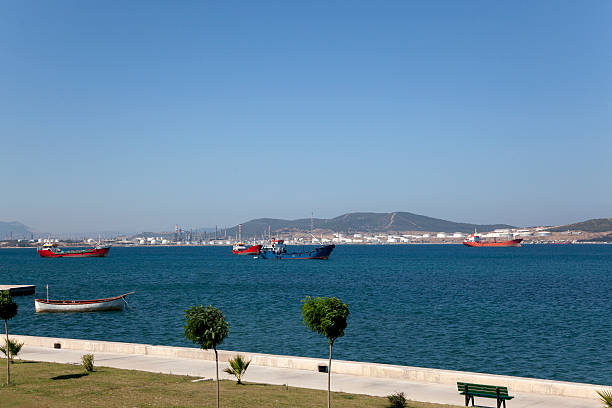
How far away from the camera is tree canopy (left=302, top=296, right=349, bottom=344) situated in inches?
646

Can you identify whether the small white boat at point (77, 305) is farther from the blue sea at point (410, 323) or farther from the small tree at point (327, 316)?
the small tree at point (327, 316)

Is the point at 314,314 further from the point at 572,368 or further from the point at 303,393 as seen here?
the point at 572,368

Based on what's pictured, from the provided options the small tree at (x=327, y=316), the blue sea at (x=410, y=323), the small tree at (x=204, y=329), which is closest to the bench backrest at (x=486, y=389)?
the small tree at (x=327, y=316)

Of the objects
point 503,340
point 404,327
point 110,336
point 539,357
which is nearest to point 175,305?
point 110,336

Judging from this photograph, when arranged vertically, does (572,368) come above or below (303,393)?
below

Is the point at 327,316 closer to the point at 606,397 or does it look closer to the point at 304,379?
the point at 304,379

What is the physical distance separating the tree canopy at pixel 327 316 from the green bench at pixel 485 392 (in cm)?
457

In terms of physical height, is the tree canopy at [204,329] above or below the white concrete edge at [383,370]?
above

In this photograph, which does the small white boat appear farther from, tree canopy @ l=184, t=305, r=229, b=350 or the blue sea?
tree canopy @ l=184, t=305, r=229, b=350

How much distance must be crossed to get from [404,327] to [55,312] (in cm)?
3370

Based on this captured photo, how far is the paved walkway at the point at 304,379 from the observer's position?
18250mm

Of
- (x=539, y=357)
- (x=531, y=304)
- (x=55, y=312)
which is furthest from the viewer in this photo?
(x=531, y=304)

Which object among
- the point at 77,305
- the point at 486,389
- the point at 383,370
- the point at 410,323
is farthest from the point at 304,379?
the point at 77,305

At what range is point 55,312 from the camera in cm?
5694
